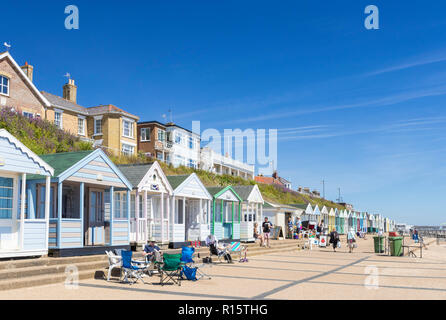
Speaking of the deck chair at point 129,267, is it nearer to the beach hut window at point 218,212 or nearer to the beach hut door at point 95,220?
the beach hut door at point 95,220

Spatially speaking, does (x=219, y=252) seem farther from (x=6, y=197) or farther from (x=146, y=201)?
(x=6, y=197)

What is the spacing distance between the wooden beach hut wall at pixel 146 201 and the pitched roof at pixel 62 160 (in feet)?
10.1

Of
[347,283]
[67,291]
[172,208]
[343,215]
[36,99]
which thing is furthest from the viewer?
[343,215]

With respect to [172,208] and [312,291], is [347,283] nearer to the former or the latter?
[312,291]

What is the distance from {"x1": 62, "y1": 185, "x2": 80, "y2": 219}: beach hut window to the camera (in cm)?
1538

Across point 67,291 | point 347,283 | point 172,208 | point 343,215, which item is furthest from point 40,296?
point 343,215

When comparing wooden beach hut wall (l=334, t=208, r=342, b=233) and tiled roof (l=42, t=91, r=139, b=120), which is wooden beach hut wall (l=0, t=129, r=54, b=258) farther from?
wooden beach hut wall (l=334, t=208, r=342, b=233)

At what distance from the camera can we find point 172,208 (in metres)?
19.1

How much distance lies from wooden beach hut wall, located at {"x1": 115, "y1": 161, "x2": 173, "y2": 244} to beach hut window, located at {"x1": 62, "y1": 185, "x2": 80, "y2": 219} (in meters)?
2.21

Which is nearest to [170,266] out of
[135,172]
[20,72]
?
[135,172]

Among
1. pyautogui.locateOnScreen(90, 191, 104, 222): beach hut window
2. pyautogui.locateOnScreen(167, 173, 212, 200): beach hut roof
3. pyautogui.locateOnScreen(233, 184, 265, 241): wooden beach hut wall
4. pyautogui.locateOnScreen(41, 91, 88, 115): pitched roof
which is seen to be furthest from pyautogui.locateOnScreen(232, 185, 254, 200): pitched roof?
pyautogui.locateOnScreen(41, 91, 88, 115): pitched roof

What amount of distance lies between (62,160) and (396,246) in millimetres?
16488

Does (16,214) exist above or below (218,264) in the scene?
above
